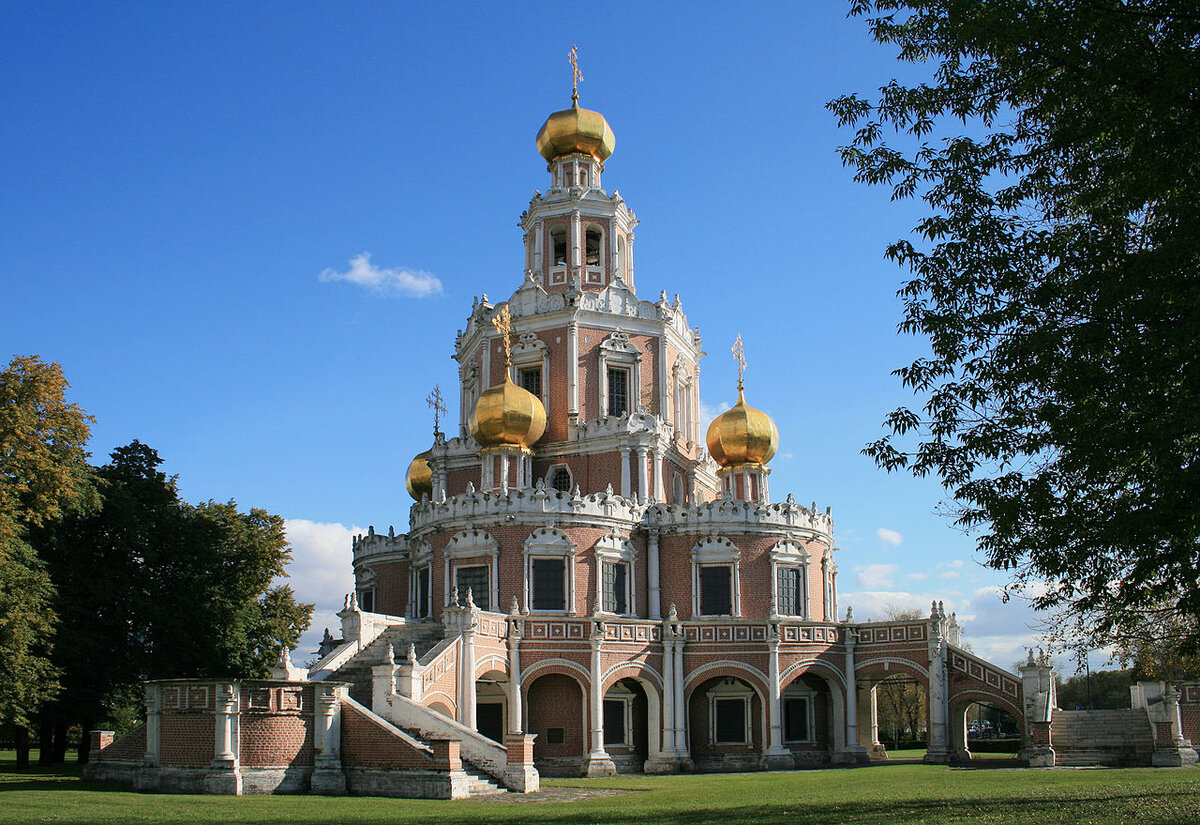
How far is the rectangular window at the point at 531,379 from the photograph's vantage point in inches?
1817

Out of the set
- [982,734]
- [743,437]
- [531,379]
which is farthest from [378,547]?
[982,734]

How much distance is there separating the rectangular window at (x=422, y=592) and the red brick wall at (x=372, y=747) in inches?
606

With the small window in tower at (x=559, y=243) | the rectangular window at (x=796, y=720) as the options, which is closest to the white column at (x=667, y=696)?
the rectangular window at (x=796, y=720)

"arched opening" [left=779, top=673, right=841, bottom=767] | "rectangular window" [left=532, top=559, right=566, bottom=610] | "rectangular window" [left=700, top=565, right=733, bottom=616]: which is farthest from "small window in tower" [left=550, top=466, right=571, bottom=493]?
"arched opening" [left=779, top=673, right=841, bottom=767]

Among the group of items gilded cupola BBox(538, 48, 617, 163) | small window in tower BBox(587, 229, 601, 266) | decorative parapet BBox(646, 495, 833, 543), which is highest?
gilded cupola BBox(538, 48, 617, 163)

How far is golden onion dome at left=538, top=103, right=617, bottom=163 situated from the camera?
49469 mm

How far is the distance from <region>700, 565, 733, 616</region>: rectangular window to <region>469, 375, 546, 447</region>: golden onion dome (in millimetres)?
7992

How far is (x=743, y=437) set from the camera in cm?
4503

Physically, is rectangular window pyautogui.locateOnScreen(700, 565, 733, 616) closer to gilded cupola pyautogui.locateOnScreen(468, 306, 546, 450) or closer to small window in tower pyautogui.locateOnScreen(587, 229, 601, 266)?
gilded cupola pyautogui.locateOnScreen(468, 306, 546, 450)

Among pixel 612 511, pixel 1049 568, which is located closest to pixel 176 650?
pixel 612 511

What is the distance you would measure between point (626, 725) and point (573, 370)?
13444 mm

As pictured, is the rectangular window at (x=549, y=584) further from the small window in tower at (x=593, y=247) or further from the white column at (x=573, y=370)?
the small window in tower at (x=593, y=247)

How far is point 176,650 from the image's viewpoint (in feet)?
132

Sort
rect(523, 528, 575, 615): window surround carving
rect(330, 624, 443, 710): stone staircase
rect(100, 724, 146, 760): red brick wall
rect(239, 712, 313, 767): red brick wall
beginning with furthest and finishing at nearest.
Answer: rect(523, 528, 575, 615): window surround carving → rect(330, 624, 443, 710): stone staircase → rect(100, 724, 146, 760): red brick wall → rect(239, 712, 313, 767): red brick wall
